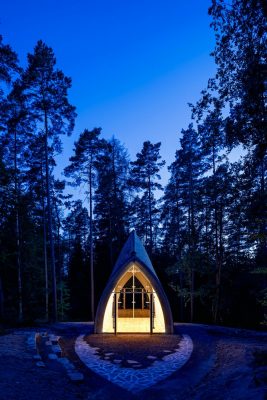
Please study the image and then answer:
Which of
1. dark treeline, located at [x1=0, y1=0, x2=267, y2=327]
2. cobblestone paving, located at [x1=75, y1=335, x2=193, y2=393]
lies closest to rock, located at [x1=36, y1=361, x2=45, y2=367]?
cobblestone paving, located at [x1=75, y1=335, x2=193, y2=393]

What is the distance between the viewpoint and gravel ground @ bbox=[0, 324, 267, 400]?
6.07 m

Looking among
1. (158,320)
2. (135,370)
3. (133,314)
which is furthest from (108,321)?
(135,370)

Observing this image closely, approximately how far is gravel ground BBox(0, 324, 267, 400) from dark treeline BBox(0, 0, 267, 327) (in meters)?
2.02

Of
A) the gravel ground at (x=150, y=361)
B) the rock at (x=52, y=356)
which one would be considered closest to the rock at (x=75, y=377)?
the gravel ground at (x=150, y=361)

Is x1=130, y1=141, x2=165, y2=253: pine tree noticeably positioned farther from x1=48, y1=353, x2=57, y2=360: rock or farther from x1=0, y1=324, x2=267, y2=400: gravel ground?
x1=48, y1=353, x2=57, y2=360: rock

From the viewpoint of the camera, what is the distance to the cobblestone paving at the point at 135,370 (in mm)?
7848

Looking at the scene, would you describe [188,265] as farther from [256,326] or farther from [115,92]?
[115,92]

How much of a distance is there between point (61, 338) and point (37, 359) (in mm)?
4301

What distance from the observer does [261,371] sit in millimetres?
6129

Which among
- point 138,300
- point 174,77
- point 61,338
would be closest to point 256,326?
point 138,300

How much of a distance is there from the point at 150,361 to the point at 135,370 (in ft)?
3.26

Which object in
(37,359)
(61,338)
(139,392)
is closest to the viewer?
(139,392)

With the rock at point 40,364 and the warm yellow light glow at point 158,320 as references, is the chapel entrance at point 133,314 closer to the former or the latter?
the warm yellow light glow at point 158,320

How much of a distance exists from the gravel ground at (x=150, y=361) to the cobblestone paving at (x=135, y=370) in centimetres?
21
